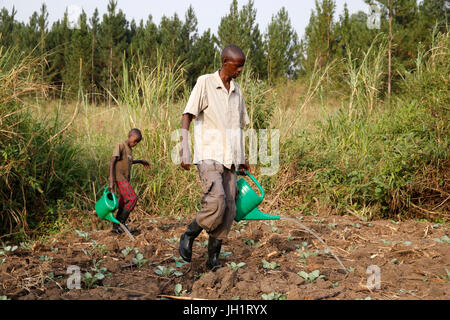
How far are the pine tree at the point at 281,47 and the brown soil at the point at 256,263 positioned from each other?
1071 centimetres

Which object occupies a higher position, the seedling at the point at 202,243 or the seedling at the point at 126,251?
the seedling at the point at 126,251

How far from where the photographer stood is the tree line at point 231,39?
12.3 meters

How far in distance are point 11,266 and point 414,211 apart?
4.50m

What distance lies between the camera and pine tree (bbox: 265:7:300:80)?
49.5ft

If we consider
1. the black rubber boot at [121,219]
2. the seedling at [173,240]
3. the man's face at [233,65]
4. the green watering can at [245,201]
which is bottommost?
the seedling at [173,240]

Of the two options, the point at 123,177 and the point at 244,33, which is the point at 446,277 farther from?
the point at 244,33

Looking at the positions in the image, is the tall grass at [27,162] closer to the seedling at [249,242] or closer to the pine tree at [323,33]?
the seedling at [249,242]

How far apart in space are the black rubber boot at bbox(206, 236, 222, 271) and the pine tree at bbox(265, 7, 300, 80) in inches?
466

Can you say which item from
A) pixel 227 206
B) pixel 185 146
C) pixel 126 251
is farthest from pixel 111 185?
pixel 227 206

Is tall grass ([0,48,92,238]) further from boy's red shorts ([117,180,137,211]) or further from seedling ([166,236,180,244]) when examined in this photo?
seedling ([166,236,180,244])

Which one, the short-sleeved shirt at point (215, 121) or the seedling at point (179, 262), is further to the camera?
the seedling at point (179, 262)

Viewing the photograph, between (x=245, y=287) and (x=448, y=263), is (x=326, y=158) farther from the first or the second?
(x=245, y=287)

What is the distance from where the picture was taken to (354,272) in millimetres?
3117

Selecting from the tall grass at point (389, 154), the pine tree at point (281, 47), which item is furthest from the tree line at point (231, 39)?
the tall grass at point (389, 154)
